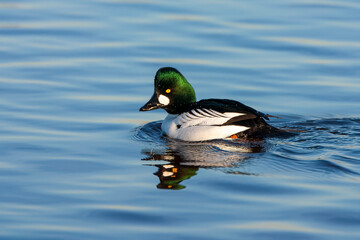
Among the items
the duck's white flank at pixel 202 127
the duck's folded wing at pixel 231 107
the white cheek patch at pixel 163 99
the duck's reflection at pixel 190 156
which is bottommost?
the duck's reflection at pixel 190 156

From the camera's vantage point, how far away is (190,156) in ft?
32.7

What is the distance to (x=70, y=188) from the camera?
8461mm

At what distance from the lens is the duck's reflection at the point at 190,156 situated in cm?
905

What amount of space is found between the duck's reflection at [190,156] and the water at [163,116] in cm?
3

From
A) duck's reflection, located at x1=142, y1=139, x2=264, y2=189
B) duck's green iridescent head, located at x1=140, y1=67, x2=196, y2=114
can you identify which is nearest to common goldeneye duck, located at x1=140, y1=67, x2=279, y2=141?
duck's green iridescent head, located at x1=140, y1=67, x2=196, y2=114

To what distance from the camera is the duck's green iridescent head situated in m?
11.4

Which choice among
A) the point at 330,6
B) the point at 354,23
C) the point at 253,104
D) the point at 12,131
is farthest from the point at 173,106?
the point at 330,6

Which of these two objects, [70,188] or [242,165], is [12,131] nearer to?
[70,188]

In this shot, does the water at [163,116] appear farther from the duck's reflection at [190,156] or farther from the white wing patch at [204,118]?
the white wing patch at [204,118]

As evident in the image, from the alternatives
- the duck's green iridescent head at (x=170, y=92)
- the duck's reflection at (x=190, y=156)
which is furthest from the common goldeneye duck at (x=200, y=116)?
the duck's reflection at (x=190, y=156)

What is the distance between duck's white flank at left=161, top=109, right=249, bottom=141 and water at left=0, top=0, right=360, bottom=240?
21 cm

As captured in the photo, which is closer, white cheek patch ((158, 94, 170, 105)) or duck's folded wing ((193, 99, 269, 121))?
duck's folded wing ((193, 99, 269, 121))

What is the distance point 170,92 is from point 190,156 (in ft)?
5.94

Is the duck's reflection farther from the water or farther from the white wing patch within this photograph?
the white wing patch
